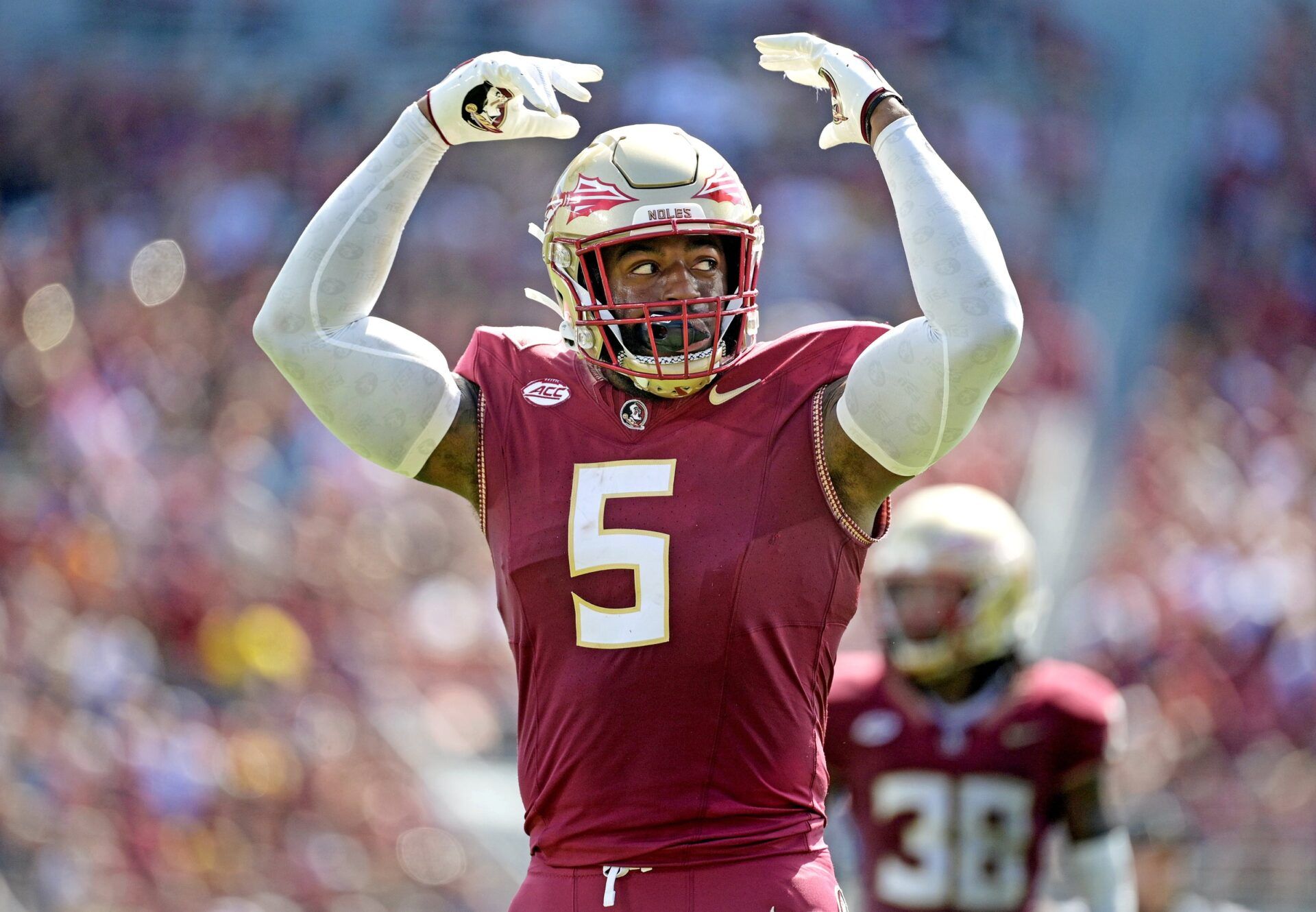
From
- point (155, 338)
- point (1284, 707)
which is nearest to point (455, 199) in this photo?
point (155, 338)

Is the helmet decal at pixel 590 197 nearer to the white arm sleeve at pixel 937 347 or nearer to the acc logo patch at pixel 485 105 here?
the acc logo patch at pixel 485 105

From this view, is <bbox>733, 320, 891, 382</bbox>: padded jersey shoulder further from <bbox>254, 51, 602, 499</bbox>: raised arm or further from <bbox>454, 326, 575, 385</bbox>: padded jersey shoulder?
<bbox>254, 51, 602, 499</bbox>: raised arm

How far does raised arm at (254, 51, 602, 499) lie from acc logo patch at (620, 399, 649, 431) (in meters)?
0.24

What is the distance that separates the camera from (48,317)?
10188 mm

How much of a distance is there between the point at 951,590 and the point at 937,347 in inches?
85.8

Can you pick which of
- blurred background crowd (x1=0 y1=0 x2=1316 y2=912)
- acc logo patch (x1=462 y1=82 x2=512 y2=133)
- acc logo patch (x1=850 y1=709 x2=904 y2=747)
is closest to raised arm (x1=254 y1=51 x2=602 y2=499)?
acc logo patch (x1=462 y1=82 x2=512 y2=133)

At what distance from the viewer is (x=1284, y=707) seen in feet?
29.8

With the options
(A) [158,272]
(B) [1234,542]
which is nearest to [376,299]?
(B) [1234,542]

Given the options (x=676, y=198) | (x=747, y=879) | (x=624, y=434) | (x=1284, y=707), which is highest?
(x=676, y=198)

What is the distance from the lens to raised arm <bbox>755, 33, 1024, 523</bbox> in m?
2.57

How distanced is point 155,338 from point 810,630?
26.9 feet

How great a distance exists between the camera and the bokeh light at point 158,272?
10656 millimetres

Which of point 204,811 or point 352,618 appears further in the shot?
point 352,618

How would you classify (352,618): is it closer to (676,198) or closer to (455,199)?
(455,199)
